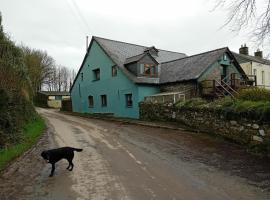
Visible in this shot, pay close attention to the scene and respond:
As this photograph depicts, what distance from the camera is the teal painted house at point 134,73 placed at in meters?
23.4

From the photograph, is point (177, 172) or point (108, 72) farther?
point (108, 72)

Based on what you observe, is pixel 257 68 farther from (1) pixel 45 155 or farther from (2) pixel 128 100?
(1) pixel 45 155

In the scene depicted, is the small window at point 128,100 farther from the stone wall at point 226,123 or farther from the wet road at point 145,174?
the wet road at point 145,174

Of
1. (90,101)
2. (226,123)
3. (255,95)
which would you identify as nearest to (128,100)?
(90,101)

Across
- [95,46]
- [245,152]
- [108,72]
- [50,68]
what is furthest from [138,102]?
[50,68]

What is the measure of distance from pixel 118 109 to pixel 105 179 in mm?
19741

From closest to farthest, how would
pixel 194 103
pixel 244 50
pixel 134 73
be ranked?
pixel 194 103
pixel 134 73
pixel 244 50

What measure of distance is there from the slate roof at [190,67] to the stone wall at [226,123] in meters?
4.24

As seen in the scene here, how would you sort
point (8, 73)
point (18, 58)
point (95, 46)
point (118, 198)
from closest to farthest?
point (118, 198) → point (8, 73) → point (18, 58) → point (95, 46)

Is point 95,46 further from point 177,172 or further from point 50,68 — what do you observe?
point 50,68

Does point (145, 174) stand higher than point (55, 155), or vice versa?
point (55, 155)

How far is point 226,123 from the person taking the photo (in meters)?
13.1

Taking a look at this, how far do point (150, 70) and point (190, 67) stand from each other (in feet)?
12.6

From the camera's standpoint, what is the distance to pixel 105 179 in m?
7.00
